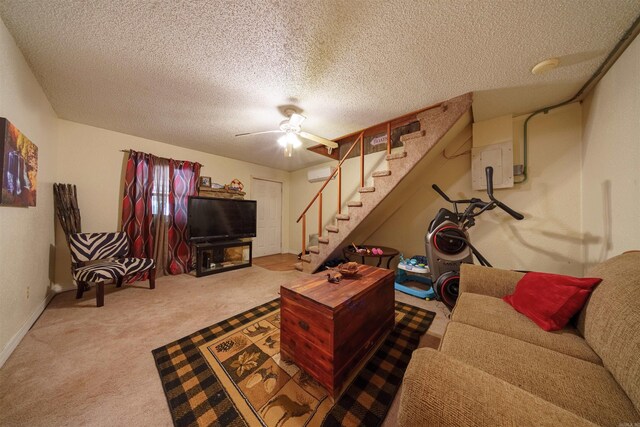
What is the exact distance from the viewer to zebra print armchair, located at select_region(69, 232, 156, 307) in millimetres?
2217

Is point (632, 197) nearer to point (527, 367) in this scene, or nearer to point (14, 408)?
point (527, 367)

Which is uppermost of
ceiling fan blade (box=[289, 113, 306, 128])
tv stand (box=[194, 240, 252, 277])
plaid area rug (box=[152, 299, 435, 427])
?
ceiling fan blade (box=[289, 113, 306, 128])

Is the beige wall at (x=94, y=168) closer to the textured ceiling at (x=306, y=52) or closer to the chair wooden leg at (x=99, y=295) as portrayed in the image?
the textured ceiling at (x=306, y=52)

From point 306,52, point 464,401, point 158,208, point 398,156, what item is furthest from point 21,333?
point 398,156

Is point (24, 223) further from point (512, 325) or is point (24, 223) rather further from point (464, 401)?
point (512, 325)

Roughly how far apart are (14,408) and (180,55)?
238cm

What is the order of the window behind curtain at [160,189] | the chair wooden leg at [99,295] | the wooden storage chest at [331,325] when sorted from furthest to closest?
the window behind curtain at [160,189] < the chair wooden leg at [99,295] < the wooden storage chest at [331,325]

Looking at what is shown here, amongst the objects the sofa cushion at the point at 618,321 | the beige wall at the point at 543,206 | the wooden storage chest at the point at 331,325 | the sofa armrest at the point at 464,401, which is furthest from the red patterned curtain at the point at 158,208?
the beige wall at the point at 543,206

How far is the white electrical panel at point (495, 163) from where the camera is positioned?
246 cm

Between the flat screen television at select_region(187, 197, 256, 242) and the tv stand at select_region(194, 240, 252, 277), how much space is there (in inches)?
6.3

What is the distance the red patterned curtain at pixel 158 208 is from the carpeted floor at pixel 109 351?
0.63m

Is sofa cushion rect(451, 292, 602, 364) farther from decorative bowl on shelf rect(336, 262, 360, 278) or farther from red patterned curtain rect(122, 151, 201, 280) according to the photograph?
red patterned curtain rect(122, 151, 201, 280)

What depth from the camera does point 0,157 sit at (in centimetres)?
130

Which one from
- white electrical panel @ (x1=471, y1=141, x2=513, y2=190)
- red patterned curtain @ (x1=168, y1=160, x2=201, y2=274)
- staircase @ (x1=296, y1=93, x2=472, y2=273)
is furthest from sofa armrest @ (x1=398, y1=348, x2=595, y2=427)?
red patterned curtain @ (x1=168, y1=160, x2=201, y2=274)
